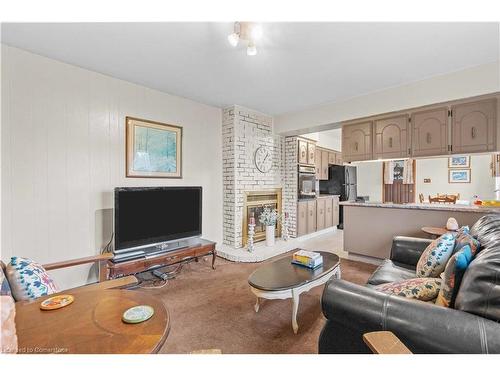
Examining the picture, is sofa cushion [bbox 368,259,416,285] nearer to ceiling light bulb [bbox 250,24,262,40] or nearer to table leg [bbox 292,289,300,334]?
table leg [bbox 292,289,300,334]

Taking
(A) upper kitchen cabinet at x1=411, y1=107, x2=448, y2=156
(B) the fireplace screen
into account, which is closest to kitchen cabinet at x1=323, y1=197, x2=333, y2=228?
(B) the fireplace screen

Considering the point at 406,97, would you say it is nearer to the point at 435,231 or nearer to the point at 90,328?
the point at 435,231

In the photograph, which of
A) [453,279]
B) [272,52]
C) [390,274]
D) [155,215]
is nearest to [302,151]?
[272,52]

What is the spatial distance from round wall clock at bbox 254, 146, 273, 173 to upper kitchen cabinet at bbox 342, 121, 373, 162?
1.38 m

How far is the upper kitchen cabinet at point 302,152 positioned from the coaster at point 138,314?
436 cm

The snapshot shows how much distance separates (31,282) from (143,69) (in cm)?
236

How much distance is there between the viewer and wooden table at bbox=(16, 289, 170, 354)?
896 millimetres

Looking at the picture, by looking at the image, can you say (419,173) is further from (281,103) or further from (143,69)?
(143,69)

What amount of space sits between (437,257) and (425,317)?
2.90ft

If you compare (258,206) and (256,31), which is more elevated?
(256,31)

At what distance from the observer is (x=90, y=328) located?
1010mm
